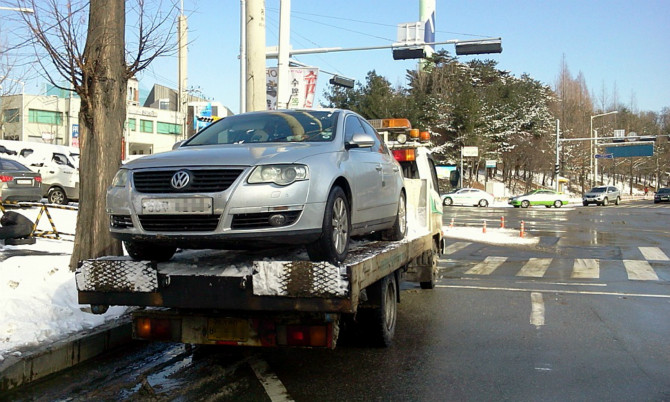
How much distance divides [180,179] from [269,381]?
182 cm

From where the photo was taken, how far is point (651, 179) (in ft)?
357

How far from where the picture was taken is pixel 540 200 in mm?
47938

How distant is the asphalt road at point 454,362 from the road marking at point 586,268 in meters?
2.16

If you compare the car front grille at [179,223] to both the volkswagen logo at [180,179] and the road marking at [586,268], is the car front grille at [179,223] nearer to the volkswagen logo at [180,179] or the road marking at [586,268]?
the volkswagen logo at [180,179]

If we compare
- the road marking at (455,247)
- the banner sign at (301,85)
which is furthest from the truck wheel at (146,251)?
the road marking at (455,247)

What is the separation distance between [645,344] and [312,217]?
4.18 m

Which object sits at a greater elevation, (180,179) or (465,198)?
(180,179)

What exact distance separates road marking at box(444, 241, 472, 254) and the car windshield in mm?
11035

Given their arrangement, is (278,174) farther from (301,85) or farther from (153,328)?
(301,85)

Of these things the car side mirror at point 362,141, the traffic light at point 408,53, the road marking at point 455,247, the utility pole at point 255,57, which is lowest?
the road marking at point 455,247

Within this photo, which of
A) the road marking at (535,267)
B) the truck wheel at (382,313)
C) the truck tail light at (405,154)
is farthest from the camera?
the road marking at (535,267)

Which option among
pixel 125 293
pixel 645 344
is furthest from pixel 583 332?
pixel 125 293

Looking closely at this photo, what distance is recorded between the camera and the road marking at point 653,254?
15.4m

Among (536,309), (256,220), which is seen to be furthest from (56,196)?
(256,220)
